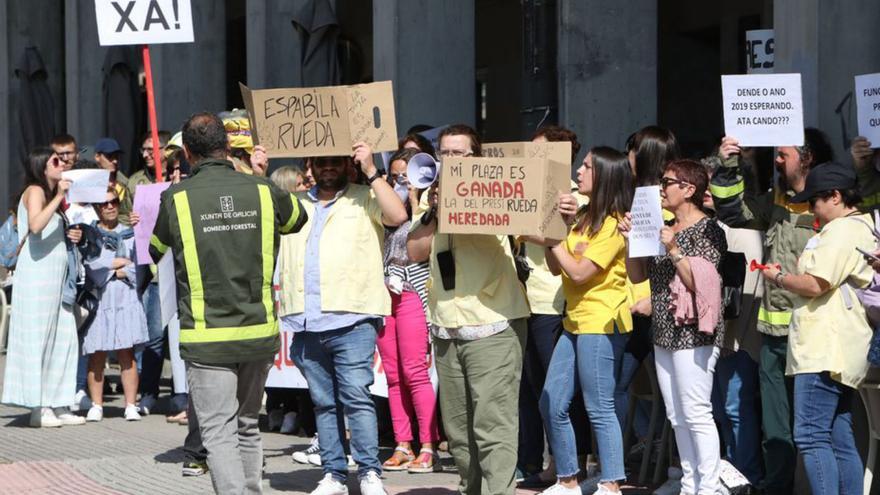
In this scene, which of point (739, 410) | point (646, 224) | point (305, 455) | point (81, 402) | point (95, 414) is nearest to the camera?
point (646, 224)

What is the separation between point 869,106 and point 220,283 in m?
3.32

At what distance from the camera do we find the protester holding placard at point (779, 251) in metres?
8.09

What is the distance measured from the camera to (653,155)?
28.0ft

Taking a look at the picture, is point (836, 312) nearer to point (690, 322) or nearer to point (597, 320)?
point (690, 322)

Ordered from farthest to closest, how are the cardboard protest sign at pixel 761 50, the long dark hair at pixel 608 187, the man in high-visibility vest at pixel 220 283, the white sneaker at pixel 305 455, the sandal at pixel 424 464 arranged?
the white sneaker at pixel 305 455, the sandal at pixel 424 464, the cardboard protest sign at pixel 761 50, the long dark hair at pixel 608 187, the man in high-visibility vest at pixel 220 283

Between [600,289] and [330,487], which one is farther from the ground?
[600,289]

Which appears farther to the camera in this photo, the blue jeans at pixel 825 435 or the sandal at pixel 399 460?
the sandal at pixel 399 460

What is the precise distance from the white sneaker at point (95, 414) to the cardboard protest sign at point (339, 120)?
463 cm

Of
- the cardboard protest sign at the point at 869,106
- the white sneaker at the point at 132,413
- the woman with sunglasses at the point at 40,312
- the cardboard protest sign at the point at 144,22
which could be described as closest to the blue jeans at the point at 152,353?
the white sneaker at the point at 132,413

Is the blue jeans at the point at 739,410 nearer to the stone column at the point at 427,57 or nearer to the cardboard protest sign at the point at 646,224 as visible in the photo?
the cardboard protest sign at the point at 646,224

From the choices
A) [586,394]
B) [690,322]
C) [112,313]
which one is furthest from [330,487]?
[112,313]

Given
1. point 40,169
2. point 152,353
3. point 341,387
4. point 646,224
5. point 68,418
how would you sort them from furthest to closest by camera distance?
point 152,353, point 68,418, point 40,169, point 341,387, point 646,224

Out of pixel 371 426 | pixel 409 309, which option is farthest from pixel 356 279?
pixel 409 309

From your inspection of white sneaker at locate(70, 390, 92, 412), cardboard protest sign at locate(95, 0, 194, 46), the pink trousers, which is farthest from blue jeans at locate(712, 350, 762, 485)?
white sneaker at locate(70, 390, 92, 412)
